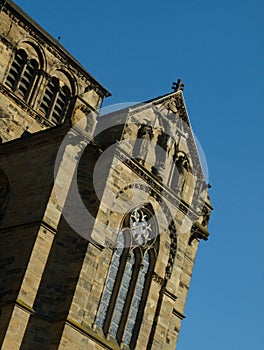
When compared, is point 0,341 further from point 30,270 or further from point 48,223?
point 48,223

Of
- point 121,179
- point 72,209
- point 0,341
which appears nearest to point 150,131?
point 121,179

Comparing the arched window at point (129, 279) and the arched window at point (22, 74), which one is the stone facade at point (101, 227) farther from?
the arched window at point (22, 74)

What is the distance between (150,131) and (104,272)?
240 inches

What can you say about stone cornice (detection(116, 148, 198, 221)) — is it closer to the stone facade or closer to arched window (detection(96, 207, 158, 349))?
the stone facade

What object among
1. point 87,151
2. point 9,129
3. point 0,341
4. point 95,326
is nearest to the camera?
point 0,341

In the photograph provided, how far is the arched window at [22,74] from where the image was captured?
37.0 meters

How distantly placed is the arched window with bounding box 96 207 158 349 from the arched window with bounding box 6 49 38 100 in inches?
400

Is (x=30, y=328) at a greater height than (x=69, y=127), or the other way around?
(x=69, y=127)

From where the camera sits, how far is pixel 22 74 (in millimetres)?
37500

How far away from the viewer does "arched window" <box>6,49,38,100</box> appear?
121 ft

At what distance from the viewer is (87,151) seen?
2897 cm

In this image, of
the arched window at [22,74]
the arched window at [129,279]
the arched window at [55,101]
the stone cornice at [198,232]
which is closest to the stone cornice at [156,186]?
the stone cornice at [198,232]

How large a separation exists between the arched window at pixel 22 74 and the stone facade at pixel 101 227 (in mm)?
6582

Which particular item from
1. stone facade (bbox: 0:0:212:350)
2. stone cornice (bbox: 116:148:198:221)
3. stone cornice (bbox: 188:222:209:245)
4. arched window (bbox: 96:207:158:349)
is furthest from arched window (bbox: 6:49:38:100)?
arched window (bbox: 96:207:158:349)
